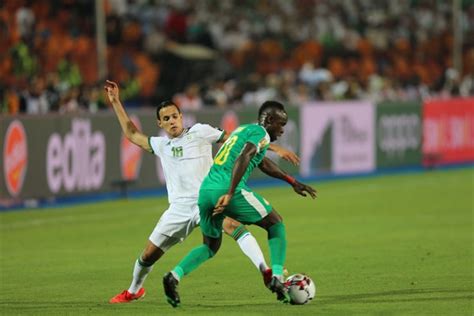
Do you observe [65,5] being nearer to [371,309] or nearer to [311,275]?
[311,275]

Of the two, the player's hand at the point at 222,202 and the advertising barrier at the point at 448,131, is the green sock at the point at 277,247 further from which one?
the advertising barrier at the point at 448,131

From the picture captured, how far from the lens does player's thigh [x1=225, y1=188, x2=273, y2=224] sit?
954 cm

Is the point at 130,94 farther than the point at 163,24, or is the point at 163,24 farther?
the point at 163,24

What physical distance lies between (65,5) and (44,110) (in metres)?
6.59

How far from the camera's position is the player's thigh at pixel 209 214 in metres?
9.42

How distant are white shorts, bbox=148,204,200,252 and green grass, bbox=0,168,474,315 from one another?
54 centimetres

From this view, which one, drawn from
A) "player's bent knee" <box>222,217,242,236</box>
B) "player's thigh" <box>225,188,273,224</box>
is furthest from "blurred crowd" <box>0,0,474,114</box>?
"player's thigh" <box>225,188,273,224</box>

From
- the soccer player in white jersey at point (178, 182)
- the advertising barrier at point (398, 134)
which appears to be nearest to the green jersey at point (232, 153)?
the soccer player in white jersey at point (178, 182)

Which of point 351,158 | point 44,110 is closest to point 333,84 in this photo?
point 351,158

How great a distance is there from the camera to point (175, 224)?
9.77 m

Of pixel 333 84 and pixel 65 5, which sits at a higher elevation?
pixel 65 5

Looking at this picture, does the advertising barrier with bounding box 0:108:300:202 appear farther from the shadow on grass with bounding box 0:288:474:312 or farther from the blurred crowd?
the shadow on grass with bounding box 0:288:474:312

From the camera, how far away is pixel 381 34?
116 ft

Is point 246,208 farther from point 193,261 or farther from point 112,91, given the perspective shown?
point 112,91
